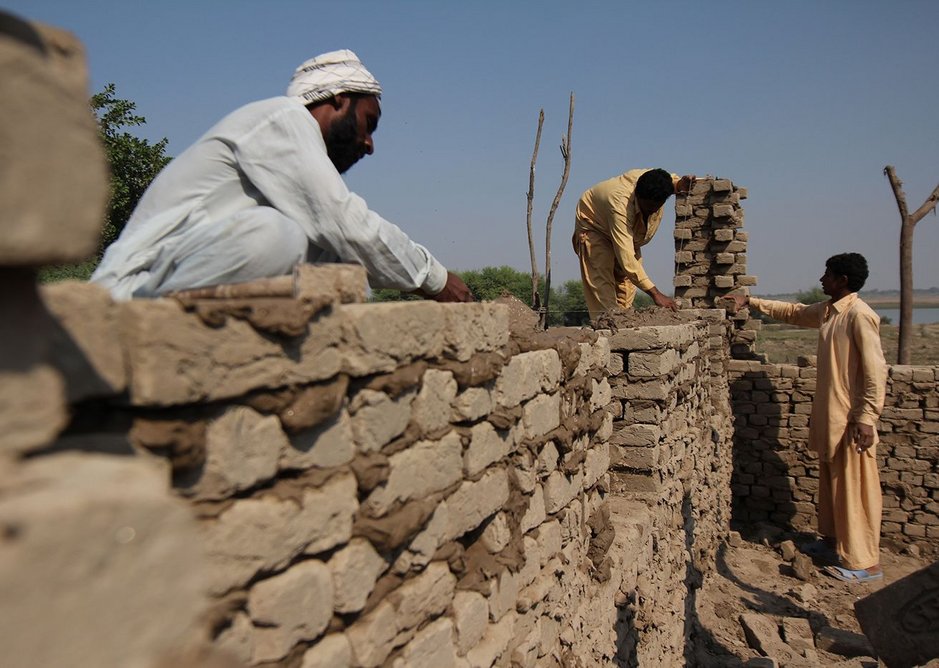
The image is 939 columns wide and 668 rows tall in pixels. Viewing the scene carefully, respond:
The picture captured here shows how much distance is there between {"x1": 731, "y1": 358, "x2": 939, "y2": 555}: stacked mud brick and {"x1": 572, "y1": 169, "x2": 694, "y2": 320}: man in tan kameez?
3.92 m

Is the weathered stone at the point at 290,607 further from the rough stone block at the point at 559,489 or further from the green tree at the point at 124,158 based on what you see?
the green tree at the point at 124,158

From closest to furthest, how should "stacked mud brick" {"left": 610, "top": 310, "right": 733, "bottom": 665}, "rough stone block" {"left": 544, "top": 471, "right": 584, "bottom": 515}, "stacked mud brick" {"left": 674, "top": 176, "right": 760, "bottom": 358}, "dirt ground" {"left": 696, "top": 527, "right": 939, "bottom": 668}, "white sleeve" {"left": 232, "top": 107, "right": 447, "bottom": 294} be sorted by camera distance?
"white sleeve" {"left": 232, "top": 107, "right": 447, "bottom": 294} → "rough stone block" {"left": 544, "top": 471, "right": 584, "bottom": 515} → "stacked mud brick" {"left": 610, "top": 310, "right": 733, "bottom": 665} → "dirt ground" {"left": 696, "top": 527, "right": 939, "bottom": 668} → "stacked mud brick" {"left": 674, "top": 176, "right": 760, "bottom": 358}

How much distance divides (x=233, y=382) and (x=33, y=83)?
67 centimetres

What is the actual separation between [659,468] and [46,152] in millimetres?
4307

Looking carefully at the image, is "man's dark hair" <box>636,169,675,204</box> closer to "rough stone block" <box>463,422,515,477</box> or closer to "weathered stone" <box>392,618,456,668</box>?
Result: "rough stone block" <box>463,422,515,477</box>

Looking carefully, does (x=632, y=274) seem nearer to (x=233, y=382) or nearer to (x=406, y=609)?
(x=406, y=609)

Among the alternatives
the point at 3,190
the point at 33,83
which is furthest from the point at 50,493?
the point at 33,83

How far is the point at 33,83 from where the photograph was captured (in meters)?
0.76

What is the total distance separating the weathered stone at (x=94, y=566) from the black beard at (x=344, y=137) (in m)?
1.80

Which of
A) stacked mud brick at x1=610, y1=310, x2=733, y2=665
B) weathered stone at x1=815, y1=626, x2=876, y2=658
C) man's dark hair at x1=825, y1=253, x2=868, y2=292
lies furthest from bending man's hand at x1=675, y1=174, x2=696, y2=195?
weathered stone at x1=815, y1=626, x2=876, y2=658

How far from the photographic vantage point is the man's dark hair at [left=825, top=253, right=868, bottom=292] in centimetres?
788

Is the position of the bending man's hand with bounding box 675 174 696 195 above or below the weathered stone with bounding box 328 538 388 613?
above

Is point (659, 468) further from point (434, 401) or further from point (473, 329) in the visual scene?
point (434, 401)

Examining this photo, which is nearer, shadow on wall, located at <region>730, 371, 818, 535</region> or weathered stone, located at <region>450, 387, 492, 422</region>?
weathered stone, located at <region>450, 387, 492, 422</region>
